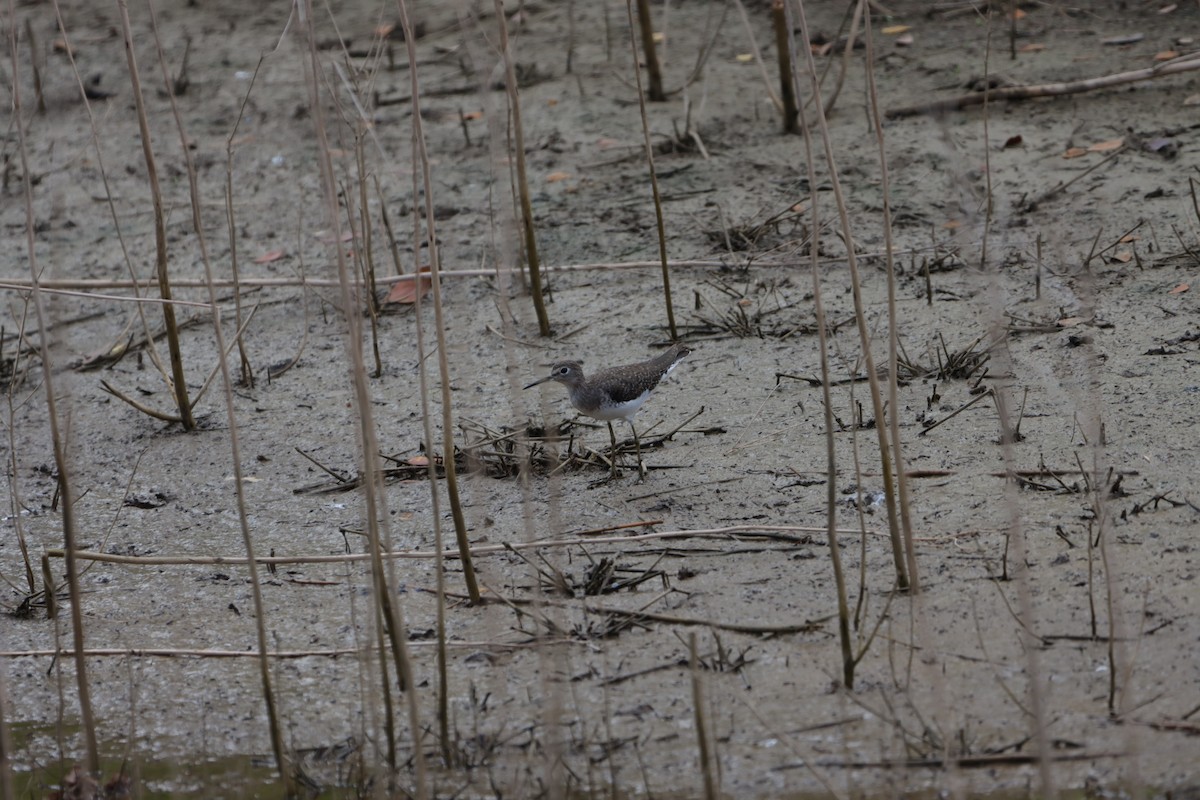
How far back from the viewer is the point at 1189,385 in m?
5.37

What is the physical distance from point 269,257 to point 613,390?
10.7ft

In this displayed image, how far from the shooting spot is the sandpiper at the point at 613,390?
210 inches

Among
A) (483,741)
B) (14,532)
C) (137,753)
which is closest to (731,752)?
(483,741)

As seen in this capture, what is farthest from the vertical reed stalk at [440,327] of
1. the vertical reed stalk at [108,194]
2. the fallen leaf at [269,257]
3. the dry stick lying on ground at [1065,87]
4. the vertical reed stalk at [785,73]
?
the dry stick lying on ground at [1065,87]

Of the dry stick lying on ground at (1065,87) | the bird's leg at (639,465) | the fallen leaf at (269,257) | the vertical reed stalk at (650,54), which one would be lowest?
the bird's leg at (639,465)

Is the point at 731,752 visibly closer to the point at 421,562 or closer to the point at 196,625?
the point at 421,562

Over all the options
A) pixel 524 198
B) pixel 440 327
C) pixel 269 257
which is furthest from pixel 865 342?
pixel 269 257

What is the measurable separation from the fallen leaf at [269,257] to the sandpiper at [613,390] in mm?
2879

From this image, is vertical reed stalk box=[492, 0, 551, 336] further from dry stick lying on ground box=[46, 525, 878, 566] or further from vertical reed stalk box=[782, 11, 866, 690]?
dry stick lying on ground box=[46, 525, 878, 566]

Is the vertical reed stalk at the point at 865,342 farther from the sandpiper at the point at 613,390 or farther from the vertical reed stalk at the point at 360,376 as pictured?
the sandpiper at the point at 613,390

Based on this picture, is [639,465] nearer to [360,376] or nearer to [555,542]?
[555,542]

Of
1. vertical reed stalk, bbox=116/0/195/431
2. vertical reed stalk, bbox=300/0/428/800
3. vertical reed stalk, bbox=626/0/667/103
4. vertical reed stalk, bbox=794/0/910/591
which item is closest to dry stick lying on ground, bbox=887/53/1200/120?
vertical reed stalk, bbox=626/0/667/103

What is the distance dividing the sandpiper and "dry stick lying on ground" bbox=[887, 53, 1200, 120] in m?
3.09

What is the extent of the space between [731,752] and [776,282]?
3609 millimetres
